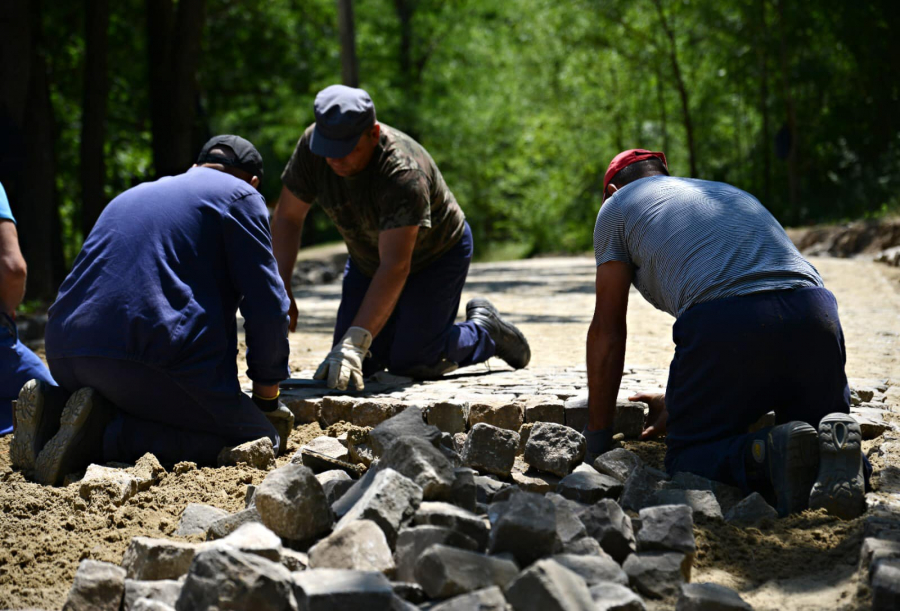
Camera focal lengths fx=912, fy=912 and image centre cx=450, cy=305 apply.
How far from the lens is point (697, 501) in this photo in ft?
9.45

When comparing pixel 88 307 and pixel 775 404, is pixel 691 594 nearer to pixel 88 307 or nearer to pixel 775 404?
pixel 775 404

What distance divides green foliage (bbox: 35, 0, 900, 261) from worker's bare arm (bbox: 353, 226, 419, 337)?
372 inches

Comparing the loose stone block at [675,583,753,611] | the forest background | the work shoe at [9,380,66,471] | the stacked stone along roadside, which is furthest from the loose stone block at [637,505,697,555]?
the forest background

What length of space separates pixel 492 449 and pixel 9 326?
7.73 ft

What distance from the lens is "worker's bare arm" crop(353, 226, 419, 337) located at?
4578 millimetres

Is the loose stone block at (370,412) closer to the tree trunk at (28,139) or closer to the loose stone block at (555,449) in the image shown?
the loose stone block at (555,449)

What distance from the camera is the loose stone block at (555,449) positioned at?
3.34 meters

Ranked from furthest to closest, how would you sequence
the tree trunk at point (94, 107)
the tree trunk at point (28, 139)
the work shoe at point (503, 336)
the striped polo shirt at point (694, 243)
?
1. the tree trunk at point (94, 107)
2. the tree trunk at point (28, 139)
3. the work shoe at point (503, 336)
4. the striped polo shirt at point (694, 243)

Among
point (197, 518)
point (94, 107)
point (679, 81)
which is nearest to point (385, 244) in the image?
point (197, 518)

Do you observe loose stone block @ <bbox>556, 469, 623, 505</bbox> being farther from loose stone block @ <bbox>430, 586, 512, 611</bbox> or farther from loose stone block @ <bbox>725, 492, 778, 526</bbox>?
loose stone block @ <bbox>430, 586, 512, 611</bbox>

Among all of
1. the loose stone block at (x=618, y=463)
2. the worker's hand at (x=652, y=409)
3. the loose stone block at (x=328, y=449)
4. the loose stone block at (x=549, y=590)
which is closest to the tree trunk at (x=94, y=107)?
the loose stone block at (x=328, y=449)

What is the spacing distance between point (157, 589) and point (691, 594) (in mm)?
1343

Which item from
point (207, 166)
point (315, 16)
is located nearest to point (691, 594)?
point (207, 166)

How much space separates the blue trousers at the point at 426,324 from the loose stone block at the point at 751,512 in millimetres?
2466
